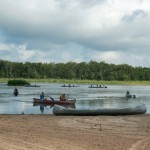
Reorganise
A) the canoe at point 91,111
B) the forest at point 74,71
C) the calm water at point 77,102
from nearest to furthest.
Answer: the canoe at point 91,111
the calm water at point 77,102
the forest at point 74,71

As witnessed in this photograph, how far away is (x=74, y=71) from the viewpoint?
180875 millimetres

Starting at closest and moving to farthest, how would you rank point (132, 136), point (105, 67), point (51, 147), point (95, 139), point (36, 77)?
point (51, 147) < point (95, 139) < point (132, 136) < point (36, 77) < point (105, 67)

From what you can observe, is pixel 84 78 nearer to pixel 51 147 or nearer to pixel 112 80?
pixel 112 80

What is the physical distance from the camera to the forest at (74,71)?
174 meters

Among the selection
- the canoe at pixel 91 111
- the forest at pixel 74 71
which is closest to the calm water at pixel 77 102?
the canoe at pixel 91 111

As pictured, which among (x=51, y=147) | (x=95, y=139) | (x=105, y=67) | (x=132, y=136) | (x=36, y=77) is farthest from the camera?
(x=105, y=67)

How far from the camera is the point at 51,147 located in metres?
12.9

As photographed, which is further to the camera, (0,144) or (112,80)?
(112,80)

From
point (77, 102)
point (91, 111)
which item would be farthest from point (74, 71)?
point (91, 111)

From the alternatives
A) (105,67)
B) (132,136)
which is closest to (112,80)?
(105,67)

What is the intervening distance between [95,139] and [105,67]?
168739mm

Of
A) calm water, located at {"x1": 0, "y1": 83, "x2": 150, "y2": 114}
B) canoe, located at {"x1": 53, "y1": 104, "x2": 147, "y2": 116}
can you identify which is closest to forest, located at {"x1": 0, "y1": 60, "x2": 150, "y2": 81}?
calm water, located at {"x1": 0, "y1": 83, "x2": 150, "y2": 114}

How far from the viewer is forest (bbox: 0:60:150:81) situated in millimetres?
174000

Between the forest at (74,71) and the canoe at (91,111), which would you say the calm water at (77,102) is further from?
the forest at (74,71)
